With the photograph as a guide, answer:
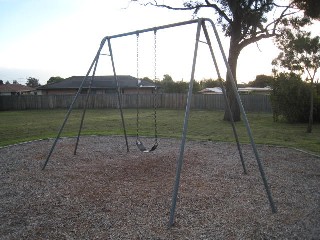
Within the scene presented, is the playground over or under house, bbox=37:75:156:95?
under

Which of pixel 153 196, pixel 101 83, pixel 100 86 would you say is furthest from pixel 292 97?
pixel 101 83

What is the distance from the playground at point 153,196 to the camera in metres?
3.72

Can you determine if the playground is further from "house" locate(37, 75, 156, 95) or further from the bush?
"house" locate(37, 75, 156, 95)

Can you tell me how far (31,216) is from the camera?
419 centimetres

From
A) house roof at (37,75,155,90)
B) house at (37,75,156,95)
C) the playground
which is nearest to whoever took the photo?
the playground

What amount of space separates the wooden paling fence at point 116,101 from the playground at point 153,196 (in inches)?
742

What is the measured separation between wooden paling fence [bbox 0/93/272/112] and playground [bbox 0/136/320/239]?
1885cm

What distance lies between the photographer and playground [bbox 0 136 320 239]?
372 cm

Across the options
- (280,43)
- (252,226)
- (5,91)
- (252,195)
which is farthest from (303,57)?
(5,91)

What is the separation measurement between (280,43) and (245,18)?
2422mm

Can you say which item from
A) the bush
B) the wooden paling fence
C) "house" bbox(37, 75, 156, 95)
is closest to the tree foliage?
the bush

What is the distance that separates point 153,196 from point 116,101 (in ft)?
82.8

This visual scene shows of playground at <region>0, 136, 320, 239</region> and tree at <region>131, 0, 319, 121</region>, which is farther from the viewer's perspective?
tree at <region>131, 0, 319, 121</region>

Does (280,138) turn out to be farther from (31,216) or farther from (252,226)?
(31,216)
